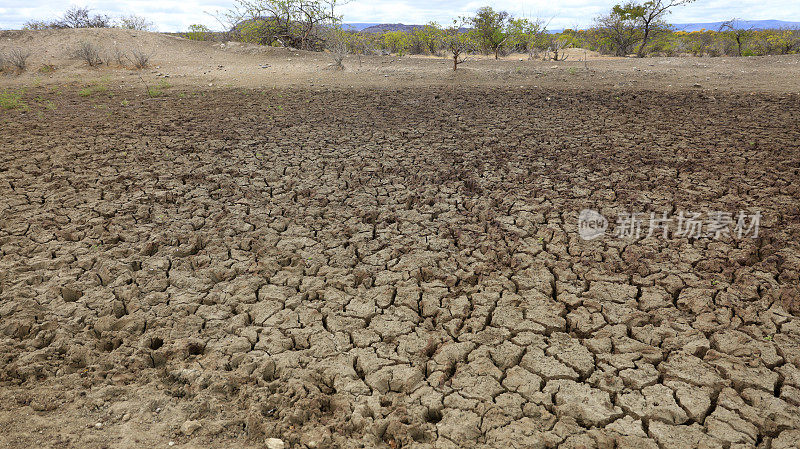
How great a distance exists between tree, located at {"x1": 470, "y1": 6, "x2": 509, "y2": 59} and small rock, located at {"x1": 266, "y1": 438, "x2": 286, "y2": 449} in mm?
16856

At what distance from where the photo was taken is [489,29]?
1689 centimetres

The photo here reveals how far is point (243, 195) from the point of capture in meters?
4.18

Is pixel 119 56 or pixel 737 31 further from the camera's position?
pixel 737 31

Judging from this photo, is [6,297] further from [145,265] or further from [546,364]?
[546,364]

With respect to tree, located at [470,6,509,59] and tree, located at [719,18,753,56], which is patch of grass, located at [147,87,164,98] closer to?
tree, located at [470,6,509,59]

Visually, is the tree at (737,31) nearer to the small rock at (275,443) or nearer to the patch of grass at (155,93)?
the patch of grass at (155,93)

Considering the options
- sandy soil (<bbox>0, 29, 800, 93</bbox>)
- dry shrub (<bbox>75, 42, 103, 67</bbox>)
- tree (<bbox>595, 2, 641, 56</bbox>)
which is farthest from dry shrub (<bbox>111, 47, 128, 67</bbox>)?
tree (<bbox>595, 2, 641, 56</bbox>)

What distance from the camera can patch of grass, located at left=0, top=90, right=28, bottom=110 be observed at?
23.1 ft

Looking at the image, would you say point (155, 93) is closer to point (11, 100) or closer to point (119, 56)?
point (11, 100)

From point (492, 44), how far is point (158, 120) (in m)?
13.3

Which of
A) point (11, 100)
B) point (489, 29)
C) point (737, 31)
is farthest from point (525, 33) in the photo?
point (11, 100)

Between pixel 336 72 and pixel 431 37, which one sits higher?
pixel 431 37

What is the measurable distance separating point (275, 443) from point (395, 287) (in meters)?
1.23

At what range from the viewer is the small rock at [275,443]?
6.32 ft
